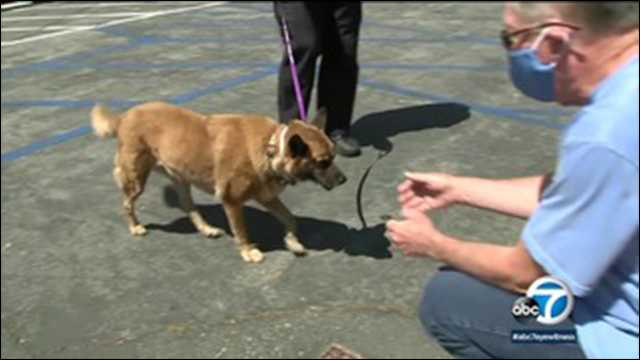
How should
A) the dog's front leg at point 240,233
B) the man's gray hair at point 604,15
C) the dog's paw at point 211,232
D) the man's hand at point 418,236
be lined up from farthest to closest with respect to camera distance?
1. the dog's paw at point 211,232
2. the dog's front leg at point 240,233
3. the man's hand at point 418,236
4. the man's gray hair at point 604,15

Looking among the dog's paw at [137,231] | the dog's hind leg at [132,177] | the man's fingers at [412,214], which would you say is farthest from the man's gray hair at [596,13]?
the dog's paw at [137,231]

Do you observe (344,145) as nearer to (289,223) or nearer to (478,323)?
(289,223)

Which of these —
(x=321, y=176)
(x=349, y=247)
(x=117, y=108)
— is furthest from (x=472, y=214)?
(x=117, y=108)

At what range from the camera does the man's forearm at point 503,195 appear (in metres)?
2.81

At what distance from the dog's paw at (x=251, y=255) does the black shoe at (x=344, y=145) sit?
5.48 ft

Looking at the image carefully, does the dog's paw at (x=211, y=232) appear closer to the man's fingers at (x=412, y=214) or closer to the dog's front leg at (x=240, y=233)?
the dog's front leg at (x=240, y=233)

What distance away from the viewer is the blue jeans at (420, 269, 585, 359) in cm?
243

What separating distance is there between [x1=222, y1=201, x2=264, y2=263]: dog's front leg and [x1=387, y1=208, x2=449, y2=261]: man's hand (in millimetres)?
2545

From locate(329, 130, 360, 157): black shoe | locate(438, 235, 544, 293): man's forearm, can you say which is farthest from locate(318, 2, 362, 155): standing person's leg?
locate(438, 235, 544, 293): man's forearm

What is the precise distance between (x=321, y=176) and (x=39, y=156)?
125 inches

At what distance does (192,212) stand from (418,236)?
3206mm

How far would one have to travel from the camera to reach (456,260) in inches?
93.4

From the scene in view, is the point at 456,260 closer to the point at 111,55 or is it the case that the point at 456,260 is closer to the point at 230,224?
the point at 230,224

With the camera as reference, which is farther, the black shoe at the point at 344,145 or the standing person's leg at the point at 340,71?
the black shoe at the point at 344,145
